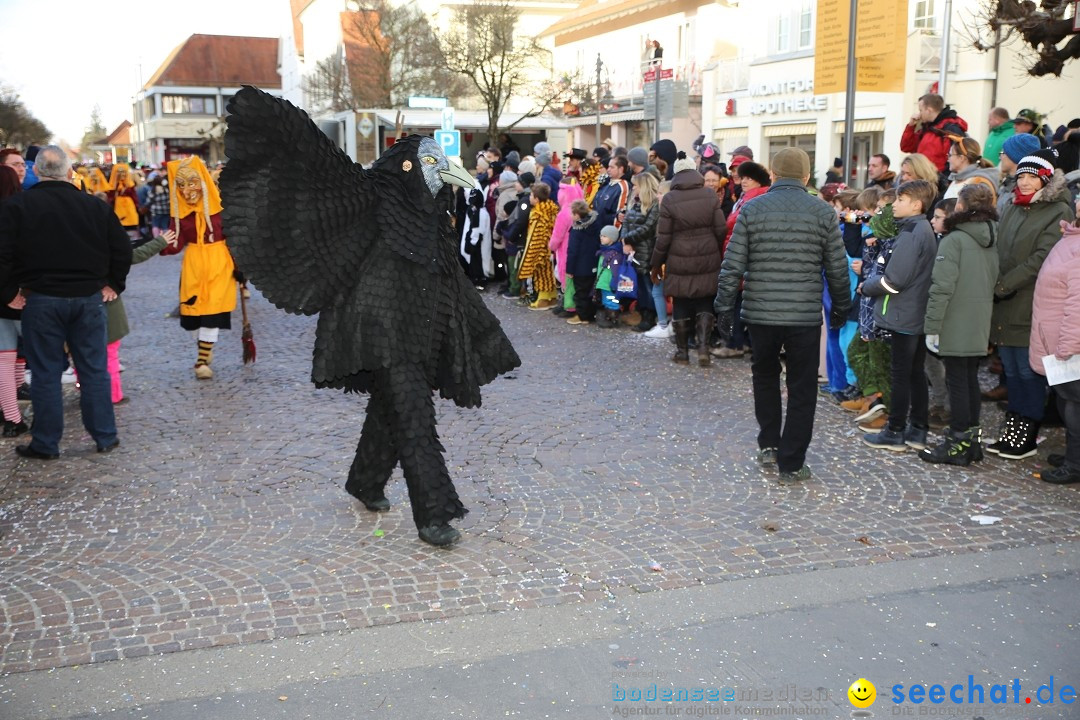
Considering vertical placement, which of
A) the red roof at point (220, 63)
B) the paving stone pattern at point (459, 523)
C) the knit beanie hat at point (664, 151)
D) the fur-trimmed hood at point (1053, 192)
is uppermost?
the red roof at point (220, 63)

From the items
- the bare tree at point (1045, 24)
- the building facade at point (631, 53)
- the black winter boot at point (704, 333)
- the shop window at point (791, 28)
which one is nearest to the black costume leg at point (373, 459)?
the black winter boot at point (704, 333)

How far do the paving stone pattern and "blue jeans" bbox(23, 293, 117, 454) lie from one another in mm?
210

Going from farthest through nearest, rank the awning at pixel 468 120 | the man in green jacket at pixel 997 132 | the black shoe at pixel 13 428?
the awning at pixel 468 120
the man in green jacket at pixel 997 132
the black shoe at pixel 13 428

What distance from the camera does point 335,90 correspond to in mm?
45094

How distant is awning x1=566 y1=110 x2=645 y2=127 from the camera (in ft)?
126

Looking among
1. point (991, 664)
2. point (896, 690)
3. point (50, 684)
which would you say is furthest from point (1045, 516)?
point (50, 684)

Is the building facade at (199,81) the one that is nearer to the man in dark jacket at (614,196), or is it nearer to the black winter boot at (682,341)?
the man in dark jacket at (614,196)

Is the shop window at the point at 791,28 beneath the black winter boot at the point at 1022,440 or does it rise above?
above

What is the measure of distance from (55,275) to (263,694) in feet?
13.2

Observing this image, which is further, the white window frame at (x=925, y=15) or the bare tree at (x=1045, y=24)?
the white window frame at (x=925, y=15)

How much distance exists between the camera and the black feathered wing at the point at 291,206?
4.49m

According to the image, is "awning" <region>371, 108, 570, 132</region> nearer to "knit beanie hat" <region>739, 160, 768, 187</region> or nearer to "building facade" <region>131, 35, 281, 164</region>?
"knit beanie hat" <region>739, 160, 768, 187</region>

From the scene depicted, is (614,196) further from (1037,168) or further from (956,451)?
(956,451)

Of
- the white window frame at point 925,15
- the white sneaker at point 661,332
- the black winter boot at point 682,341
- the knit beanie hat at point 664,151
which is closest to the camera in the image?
the black winter boot at point 682,341
